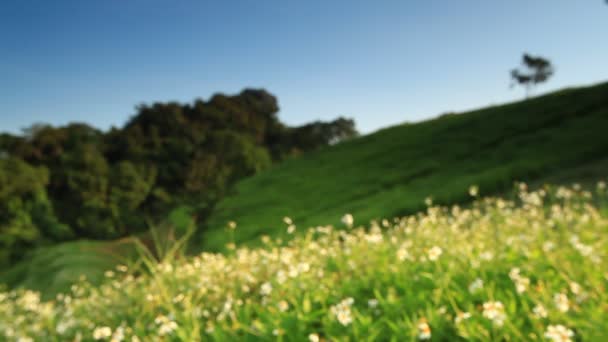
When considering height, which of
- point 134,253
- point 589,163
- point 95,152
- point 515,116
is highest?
point 95,152

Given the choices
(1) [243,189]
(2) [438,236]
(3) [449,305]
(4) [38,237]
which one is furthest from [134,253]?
(3) [449,305]

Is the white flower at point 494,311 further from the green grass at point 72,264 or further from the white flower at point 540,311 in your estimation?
the green grass at point 72,264

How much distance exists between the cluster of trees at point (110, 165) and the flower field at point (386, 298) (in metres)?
18.6

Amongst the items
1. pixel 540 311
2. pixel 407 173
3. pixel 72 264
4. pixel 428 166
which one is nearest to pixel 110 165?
pixel 72 264

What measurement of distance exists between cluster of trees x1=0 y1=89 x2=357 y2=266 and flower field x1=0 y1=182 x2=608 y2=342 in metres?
18.6

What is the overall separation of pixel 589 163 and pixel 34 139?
38.3 metres

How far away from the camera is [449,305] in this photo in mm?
3926

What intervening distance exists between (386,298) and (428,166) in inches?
641

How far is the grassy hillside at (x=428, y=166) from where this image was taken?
1530 centimetres

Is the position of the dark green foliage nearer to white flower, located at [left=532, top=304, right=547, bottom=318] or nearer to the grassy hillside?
the grassy hillside

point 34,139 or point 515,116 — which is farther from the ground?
point 34,139

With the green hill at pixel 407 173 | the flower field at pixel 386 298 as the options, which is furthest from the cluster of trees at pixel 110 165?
the flower field at pixel 386 298

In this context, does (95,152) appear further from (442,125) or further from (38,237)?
(442,125)

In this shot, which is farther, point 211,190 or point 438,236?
point 211,190
